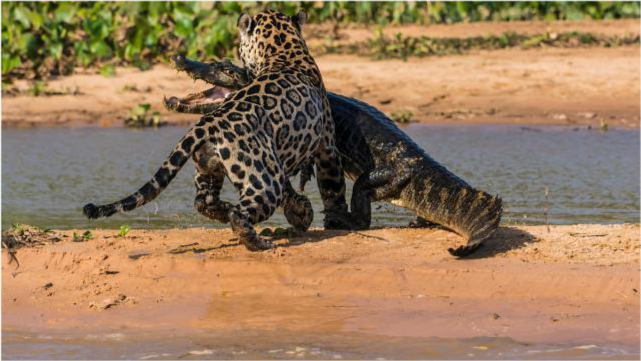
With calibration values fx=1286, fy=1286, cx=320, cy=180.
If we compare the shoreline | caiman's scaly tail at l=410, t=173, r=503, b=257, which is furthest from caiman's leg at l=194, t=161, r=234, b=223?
the shoreline

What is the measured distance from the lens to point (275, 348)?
18.5ft

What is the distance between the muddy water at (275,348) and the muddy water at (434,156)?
3007 mm

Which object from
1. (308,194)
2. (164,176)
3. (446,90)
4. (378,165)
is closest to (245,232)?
(164,176)

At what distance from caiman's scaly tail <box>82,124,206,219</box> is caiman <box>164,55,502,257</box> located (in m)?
0.78

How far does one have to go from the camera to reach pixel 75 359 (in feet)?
18.2

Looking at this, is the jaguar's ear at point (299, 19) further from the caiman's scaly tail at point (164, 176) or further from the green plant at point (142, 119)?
the green plant at point (142, 119)

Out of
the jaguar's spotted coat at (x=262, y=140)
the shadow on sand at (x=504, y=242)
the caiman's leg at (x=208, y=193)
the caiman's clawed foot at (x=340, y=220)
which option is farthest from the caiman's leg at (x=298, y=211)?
the shadow on sand at (x=504, y=242)

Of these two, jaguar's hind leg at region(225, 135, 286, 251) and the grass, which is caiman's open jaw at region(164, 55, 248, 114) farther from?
the grass

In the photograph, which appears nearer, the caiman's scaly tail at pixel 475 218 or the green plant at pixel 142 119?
the caiman's scaly tail at pixel 475 218

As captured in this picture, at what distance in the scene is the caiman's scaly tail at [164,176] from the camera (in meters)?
6.64

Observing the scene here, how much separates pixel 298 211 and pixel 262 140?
0.58 m

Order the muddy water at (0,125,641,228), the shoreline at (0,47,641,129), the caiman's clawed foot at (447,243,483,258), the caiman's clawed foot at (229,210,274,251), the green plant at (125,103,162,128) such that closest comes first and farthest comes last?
the caiman's clawed foot at (447,243,483,258), the caiman's clawed foot at (229,210,274,251), the muddy water at (0,125,641,228), the green plant at (125,103,162,128), the shoreline at (0,47,641,129)

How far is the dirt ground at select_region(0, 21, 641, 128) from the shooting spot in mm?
14641

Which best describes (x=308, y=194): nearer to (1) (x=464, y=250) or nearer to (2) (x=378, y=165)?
(2) (x=378, y=165)
